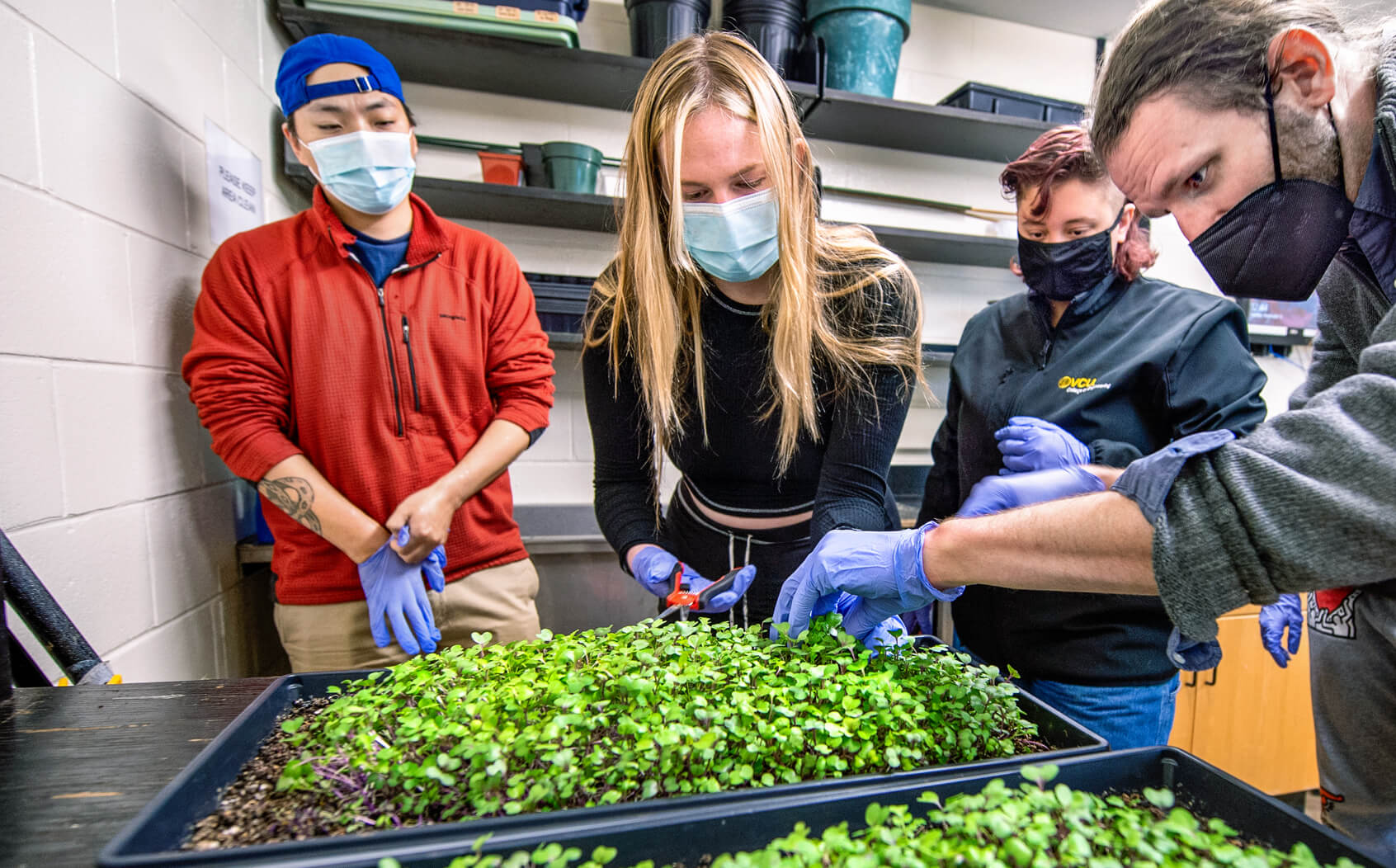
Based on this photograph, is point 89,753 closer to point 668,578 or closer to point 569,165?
point 668,578

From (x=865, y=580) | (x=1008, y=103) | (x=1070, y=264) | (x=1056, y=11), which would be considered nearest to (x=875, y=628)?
(x=865, y=580)

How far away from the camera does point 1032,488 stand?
3.47ft

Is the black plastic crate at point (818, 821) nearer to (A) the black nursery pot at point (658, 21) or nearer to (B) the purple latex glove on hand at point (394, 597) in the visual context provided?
(B) the purple latex glove on hand at point (394, 597)

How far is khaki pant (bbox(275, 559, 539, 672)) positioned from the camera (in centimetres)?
154

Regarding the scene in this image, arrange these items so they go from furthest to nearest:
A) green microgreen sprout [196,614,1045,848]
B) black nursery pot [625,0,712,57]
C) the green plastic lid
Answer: the green plastic lid
black nursery pot [625,0,712,57]
green microgreen sprout [196,614,1045,848]

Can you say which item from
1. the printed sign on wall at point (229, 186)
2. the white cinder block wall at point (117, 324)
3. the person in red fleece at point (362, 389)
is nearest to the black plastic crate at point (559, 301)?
the person in red fleece at point (362, 389)

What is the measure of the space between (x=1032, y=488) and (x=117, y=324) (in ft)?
5.78

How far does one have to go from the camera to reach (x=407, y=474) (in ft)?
5.12

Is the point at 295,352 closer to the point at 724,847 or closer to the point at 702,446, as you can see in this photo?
the point at 702,446

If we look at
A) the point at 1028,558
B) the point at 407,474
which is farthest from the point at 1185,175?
the point at 407,474

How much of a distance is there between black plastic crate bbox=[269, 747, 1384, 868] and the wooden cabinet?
212cm

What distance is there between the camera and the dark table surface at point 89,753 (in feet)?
1.90

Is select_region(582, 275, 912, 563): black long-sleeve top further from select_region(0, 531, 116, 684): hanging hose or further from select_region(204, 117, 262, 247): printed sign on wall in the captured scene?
select_region(204, 117, 262, 247): printed sign on wall

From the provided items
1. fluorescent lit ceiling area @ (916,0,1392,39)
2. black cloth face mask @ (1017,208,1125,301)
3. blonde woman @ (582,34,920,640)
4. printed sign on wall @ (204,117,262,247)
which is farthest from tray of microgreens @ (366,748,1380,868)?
fluorescent lit ceiling area @ (916,0,1392,39)
